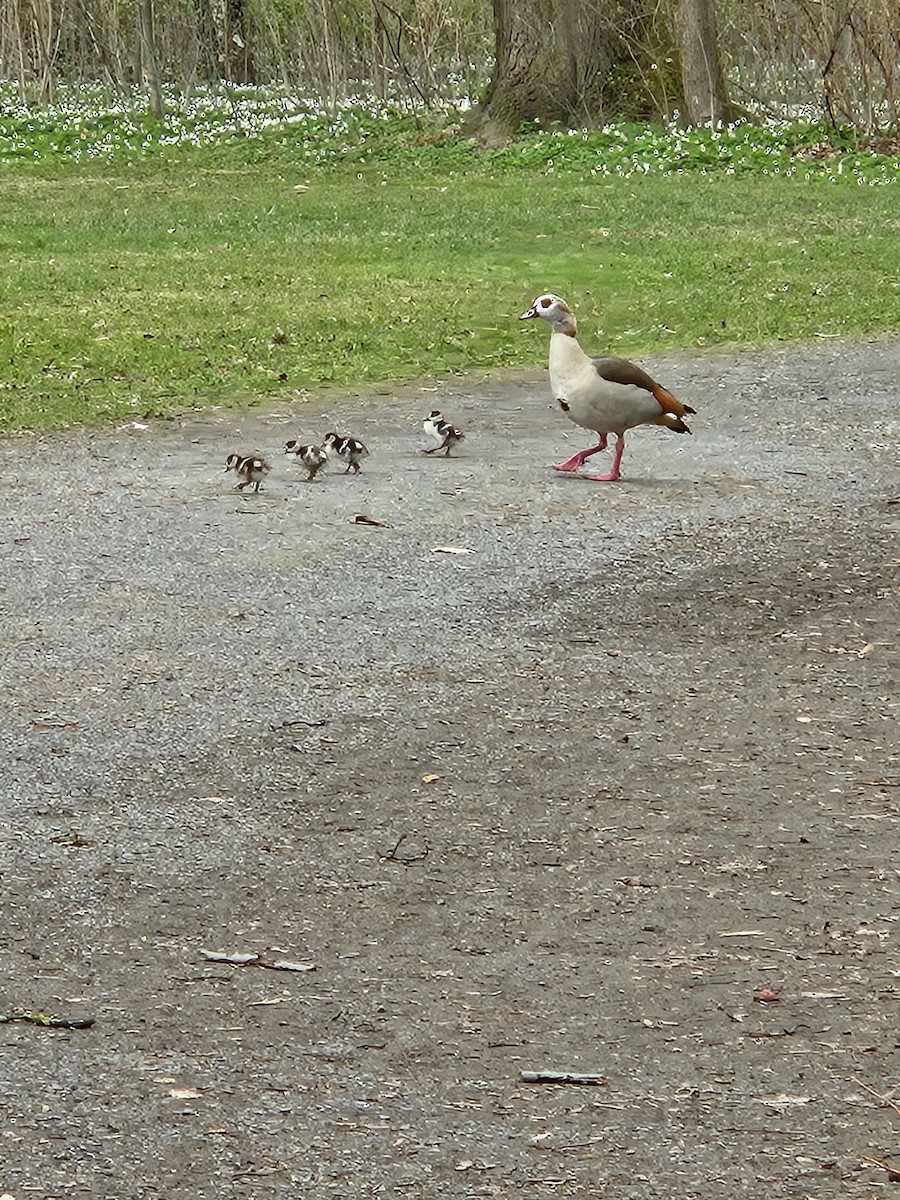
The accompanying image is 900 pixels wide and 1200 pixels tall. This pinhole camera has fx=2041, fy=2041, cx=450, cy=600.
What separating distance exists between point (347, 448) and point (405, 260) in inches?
360

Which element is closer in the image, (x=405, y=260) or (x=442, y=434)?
(x=442, y=434)

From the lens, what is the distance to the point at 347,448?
9789mm

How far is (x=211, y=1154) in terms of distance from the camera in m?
3.78

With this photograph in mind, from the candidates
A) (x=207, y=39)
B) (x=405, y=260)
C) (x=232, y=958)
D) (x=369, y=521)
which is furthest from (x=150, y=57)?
(x=232, y=958)

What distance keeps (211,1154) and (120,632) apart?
12.0 feet

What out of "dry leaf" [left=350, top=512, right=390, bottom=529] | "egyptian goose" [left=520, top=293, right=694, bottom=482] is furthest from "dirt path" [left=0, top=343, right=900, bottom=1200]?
"egyptian goose" [left=520, top=293, right=694, bottom=482]

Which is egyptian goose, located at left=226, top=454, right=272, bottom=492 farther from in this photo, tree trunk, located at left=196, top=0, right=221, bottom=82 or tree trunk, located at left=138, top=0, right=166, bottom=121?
tree trunk, located at left=196, top=0, right=221, bottom=82

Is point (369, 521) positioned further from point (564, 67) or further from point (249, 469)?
point (564, 67)

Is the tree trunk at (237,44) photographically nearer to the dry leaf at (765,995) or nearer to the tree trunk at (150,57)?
the tree trunk at (150,57)

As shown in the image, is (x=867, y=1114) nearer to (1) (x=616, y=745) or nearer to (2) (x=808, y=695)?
(1) (x=616, y=745)

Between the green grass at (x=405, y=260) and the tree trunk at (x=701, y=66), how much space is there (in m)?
1.11

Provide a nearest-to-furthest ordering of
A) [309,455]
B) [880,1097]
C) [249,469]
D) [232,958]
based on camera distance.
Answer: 1. [880,1097]
2. [232,958]
3. [249,469]
4. [309,455]

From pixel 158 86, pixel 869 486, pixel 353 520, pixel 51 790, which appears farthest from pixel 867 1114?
pixel 158 86

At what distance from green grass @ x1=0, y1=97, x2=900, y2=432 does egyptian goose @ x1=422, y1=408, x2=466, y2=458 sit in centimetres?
197
